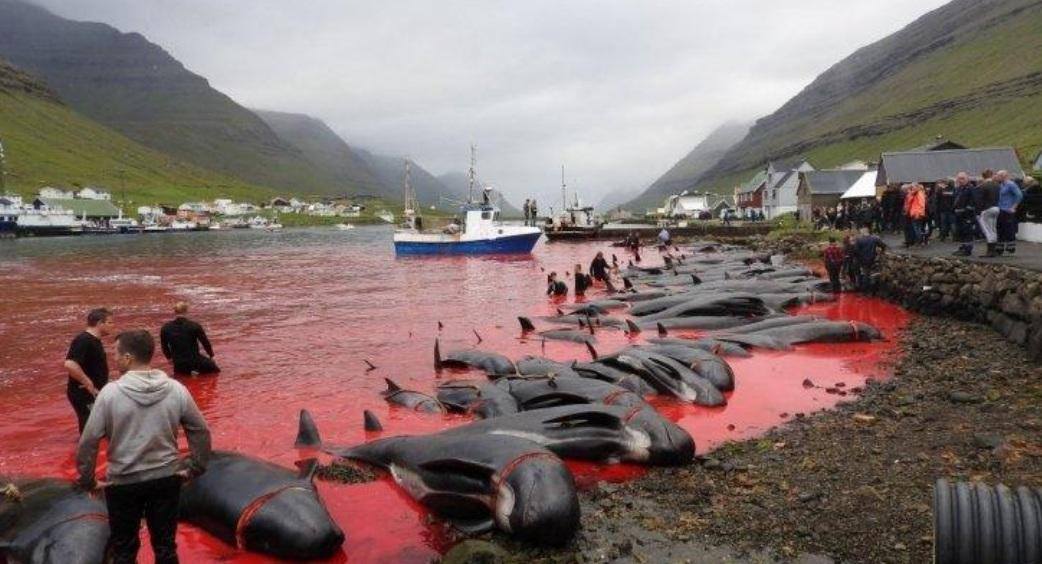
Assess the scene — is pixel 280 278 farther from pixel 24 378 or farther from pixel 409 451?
pixel 409 451

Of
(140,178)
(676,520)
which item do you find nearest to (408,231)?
(676,520)

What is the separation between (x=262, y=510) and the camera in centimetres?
766

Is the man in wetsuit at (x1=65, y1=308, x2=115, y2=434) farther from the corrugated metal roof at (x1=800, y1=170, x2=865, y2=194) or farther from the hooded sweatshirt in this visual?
the corrugated metal roof at (x1=800, y1=170, x2=865, y2=194)

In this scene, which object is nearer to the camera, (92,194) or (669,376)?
(669,376)

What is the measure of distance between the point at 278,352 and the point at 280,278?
26.8m

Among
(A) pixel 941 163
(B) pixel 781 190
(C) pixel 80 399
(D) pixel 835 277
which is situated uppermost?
(B) pixel 781 190

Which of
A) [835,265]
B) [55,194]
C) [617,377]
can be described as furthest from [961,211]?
[55,194]

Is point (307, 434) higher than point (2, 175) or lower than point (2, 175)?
lower

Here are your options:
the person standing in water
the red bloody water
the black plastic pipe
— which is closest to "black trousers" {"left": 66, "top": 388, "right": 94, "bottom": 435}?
the red bloody water

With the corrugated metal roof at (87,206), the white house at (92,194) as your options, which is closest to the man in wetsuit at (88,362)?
the corrugated metal roof at (87,206)

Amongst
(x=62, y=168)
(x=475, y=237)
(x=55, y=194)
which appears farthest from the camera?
(x=62, y=168)

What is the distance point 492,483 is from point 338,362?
1184 cm

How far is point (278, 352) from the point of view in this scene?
20.2m

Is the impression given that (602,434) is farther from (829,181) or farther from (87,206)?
(87,206)
